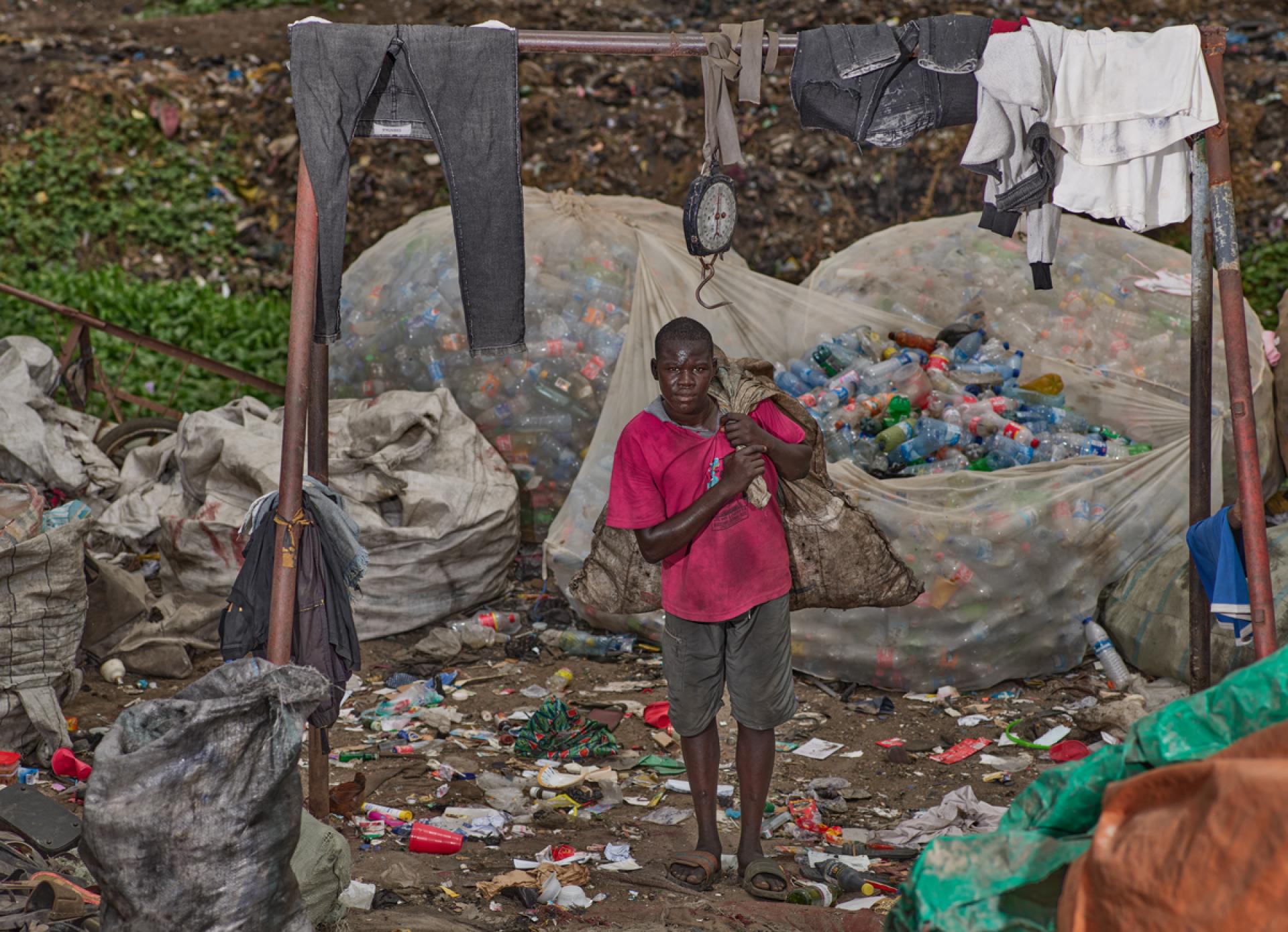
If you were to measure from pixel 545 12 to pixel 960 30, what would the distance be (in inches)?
331

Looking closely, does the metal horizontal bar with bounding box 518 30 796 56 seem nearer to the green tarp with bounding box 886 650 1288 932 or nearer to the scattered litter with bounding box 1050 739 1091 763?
the green tarp with bounding box 886 650 1288 932

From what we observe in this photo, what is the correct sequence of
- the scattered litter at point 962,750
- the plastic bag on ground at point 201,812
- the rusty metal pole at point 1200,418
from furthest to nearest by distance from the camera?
the scattered litter at point 962,750 < the rusty metal pole at point 1200,418 < the plastic bag on ground at point 201,812

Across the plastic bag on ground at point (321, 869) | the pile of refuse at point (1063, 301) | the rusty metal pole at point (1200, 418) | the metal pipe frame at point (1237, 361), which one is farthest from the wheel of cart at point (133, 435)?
the metal pipe frame at point (1237, 361)

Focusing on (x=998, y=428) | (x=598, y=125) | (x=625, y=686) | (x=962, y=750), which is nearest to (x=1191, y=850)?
(x=962, y=750)

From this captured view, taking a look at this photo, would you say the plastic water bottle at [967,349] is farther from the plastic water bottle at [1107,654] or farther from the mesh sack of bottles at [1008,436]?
the plastic water bottle at [1107,654]

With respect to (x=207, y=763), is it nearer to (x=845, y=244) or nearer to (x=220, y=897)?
(x=220, y=897)

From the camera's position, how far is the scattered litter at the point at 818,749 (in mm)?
4367

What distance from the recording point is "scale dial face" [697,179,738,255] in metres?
3.43

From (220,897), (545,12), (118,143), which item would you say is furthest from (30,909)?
(545,12)

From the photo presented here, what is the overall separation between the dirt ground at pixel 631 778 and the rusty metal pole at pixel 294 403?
2.40ft

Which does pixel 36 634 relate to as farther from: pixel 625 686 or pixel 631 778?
pixel 625 686

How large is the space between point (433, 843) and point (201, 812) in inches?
46.8

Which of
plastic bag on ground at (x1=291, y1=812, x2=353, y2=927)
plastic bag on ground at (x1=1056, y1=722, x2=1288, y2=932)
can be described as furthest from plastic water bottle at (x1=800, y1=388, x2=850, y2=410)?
plastic bag on ground at (x1=1056, y1=722, x2=1288, y2=932)

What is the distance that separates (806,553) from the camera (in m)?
3.45
